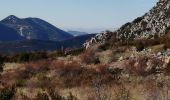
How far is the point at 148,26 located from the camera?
175 feet

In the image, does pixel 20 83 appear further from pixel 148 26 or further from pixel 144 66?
pixel 148 26

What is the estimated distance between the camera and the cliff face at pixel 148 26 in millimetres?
50750

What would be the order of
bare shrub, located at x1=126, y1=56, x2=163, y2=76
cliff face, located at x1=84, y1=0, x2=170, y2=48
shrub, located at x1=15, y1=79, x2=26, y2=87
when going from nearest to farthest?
1. shrub, located at x1=15, y1=79, x2=26, y2=87
2. bare shrub, located at x1=126, y1=56, x2=163, y2=76
3. cliff face, located at x1=84, y1=0, x2=170, y2=48

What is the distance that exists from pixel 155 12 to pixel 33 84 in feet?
121

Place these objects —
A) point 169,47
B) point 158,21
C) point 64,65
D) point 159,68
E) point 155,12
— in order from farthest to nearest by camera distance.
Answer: point 155,12, point 158,21, point 169,47, point 64,65, point 159,68

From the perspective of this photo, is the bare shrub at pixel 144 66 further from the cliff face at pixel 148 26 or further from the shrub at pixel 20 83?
the cliff face at pixel 148 26

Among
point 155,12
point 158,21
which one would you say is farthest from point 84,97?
point 155,12

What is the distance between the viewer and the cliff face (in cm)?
5075

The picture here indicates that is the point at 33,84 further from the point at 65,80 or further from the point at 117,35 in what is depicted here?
the point at 117,35

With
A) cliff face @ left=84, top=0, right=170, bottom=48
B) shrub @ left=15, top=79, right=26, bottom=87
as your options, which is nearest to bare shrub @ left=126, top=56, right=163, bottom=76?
shrub @ left=15, top=79, right=26, bottom=87

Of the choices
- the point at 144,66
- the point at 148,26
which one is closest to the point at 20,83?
the point at 144,66

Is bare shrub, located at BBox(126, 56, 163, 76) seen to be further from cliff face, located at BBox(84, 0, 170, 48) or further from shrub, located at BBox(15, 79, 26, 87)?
cliff face, located at BBox(84, 0, 170, 48)

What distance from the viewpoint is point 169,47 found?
3334 cm

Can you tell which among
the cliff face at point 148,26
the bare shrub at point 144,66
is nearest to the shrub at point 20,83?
the bare shrub at point 144,66
